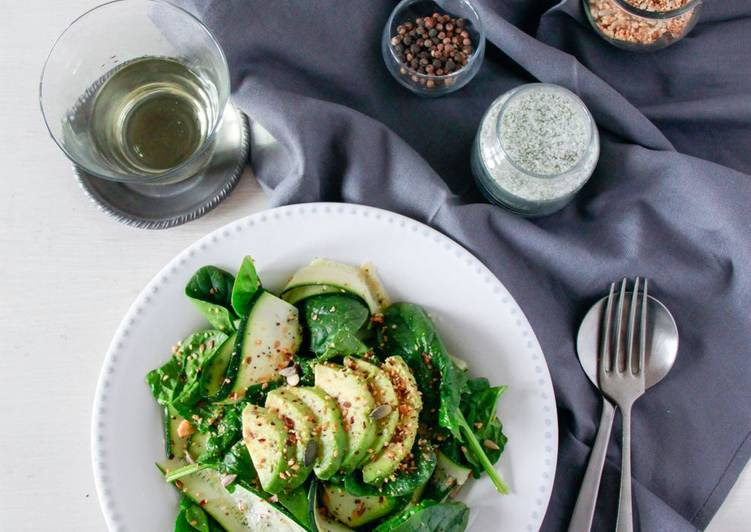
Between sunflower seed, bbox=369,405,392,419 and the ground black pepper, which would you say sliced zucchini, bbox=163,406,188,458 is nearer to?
sunflower seed, bbox=369,405,392,419

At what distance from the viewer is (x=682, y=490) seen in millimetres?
1568

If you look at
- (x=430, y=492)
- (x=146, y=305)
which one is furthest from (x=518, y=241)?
(x=146, y=305)

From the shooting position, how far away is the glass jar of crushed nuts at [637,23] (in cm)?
156

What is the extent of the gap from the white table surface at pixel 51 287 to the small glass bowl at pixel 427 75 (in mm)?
385

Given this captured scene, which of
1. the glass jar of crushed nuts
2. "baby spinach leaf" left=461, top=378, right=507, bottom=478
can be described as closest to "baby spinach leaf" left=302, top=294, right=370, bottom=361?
"baby spinach leaf" left=461, top=378, right=507, bottom=478

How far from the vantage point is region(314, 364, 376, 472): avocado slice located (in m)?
1.28

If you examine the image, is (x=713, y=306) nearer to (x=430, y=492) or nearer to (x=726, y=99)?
(x=726, y=99)

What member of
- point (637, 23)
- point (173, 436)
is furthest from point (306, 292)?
point (637, 23)

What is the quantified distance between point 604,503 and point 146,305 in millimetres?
980

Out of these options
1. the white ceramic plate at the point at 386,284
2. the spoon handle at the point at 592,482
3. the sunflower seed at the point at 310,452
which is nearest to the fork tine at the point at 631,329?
the spoon handle at the point at 592,482

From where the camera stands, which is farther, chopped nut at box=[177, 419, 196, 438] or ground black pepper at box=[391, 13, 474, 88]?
ground black pepper at box=[391, 13, 474, 88]

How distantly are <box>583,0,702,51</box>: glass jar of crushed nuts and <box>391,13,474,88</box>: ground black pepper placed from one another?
28 cm

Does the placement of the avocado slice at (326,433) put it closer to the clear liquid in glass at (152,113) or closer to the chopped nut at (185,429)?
the chopped nut at (185,429)

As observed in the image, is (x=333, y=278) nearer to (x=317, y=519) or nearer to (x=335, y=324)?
(x=335, y=324)
